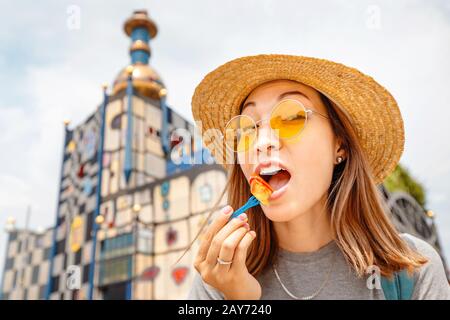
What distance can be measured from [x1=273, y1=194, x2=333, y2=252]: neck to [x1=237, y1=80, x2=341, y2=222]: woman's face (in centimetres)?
13

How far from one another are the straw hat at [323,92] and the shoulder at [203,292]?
56cm

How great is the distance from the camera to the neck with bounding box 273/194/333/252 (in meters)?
1.56

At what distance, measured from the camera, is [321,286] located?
149 centimetres

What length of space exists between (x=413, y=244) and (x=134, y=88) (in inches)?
476

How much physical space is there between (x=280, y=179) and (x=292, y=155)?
0.10m

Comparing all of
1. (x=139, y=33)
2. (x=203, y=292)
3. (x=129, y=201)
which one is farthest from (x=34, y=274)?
(x=203, y=292)

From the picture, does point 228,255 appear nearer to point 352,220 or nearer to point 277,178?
point 277,178

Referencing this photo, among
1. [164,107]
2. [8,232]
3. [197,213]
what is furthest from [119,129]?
[8,232]

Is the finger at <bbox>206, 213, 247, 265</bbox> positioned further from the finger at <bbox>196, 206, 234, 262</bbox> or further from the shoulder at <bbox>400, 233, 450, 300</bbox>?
the shoulder at <bbox>400, 233, 450, 300</bbox>

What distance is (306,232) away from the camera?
157cm

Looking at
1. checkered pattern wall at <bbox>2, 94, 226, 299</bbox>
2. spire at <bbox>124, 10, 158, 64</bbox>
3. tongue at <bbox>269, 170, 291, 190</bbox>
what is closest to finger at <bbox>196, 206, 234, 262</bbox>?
tongue at <bbox>269, 170, 291, 190</bbox>

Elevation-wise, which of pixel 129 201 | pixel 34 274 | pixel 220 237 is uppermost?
pixel 129 201

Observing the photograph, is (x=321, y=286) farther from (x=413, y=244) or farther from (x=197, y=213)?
(x=197, y=213)

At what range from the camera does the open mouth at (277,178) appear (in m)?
1.42
